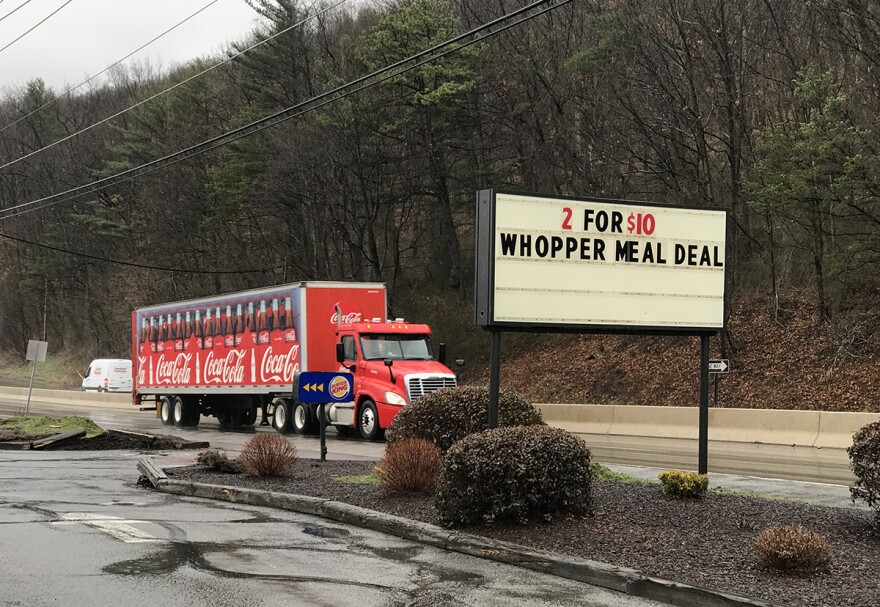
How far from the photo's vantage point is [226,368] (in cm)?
3194

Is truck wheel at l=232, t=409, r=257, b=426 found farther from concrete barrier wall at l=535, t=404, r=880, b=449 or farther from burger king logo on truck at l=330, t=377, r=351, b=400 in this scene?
burger king logo on truck at l=330, t=377, r=351, b=400

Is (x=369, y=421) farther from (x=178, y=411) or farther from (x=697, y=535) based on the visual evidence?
(x=697, y=535)

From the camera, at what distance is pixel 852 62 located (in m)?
30.1

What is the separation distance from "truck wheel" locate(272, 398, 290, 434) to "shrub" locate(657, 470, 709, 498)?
19.2 metres

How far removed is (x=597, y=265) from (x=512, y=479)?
353 centimetres

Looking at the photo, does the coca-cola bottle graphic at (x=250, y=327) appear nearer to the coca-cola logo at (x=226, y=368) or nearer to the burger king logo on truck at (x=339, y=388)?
the coca-cola logo at (x=226, y=368)

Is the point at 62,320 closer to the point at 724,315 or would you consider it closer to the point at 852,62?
the point at 852,62

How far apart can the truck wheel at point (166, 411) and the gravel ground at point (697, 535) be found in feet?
81.7

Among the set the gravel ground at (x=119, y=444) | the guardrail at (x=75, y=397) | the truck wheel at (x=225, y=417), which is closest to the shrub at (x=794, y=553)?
the gravel ground at (x=119, y=444)

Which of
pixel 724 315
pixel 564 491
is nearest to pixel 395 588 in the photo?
pixel 564 491

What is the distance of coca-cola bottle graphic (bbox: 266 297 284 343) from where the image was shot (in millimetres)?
29094

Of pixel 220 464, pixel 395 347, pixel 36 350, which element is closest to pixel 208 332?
pixel 36 350

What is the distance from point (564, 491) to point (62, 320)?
266ft

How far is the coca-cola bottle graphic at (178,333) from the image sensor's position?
3512cm
